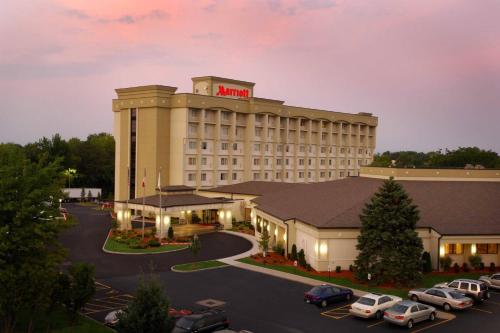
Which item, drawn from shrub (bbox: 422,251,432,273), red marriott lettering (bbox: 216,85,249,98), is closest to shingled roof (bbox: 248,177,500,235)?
shrub (bbox: 422,251,432,273)

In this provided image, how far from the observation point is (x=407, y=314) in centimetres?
3066

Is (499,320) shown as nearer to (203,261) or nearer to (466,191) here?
(466,191)

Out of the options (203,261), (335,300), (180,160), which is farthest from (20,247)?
(180,160)

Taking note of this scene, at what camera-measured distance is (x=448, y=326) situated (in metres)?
31.1

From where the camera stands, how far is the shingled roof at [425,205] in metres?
47.0

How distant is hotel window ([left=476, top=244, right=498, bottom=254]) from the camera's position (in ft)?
157

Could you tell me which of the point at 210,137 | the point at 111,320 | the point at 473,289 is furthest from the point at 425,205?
the point at 210,137

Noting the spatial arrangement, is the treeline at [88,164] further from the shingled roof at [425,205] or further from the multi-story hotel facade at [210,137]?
the shingled roof at [425,205]

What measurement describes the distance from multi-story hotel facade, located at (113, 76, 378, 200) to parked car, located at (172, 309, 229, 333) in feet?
204

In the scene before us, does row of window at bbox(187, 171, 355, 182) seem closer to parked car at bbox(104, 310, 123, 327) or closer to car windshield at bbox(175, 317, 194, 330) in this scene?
parked car at bbox(104, 310, 123, 327)

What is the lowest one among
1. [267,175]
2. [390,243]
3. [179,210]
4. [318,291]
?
[318,291]

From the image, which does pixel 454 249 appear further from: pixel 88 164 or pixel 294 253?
pixel 88 164

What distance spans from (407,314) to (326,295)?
640cm

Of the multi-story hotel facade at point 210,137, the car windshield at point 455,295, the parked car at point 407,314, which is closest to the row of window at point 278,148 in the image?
the multi-story hotel facade at point 210,137
